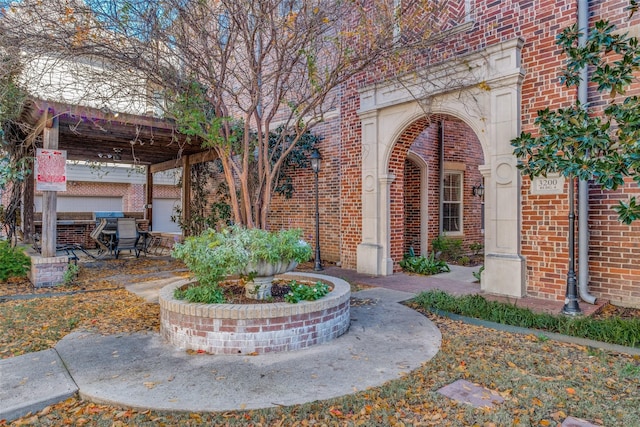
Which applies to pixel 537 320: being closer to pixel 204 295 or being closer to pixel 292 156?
pixel 204 295

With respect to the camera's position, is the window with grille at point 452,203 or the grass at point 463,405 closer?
the grass at point 463,405

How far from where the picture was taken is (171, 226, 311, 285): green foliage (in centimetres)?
362

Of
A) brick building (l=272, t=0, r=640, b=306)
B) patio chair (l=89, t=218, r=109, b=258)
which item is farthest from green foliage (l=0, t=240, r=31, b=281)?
brick building (l=272, t=0, r=640, b=306)

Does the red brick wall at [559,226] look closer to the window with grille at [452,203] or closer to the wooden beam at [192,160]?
the window with grille at [452,203]

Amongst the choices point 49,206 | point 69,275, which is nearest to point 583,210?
point 69,275

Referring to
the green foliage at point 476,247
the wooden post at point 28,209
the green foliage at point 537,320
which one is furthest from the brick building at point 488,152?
the wooden post at point 28,209

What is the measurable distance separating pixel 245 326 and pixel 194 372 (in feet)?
1.93

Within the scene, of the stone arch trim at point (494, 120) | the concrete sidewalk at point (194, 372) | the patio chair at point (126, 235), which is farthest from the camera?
the patio chair at point (126, 235)

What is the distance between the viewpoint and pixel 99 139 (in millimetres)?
8945

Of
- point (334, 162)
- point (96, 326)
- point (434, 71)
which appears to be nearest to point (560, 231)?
point (434, 71)

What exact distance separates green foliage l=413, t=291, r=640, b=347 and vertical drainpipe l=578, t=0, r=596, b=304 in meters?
0.83

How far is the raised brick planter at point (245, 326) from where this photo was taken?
11.4 feet

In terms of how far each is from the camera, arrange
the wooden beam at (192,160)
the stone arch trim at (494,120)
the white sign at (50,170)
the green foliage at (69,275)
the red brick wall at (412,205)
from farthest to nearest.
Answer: the wooden beam at (192,160)
the red brick wall at (412,205)
the green foliage at (69,275)
the white sign at (50,170)
the stone arch trim at (494,120)

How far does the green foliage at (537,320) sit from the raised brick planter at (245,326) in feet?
6.94
